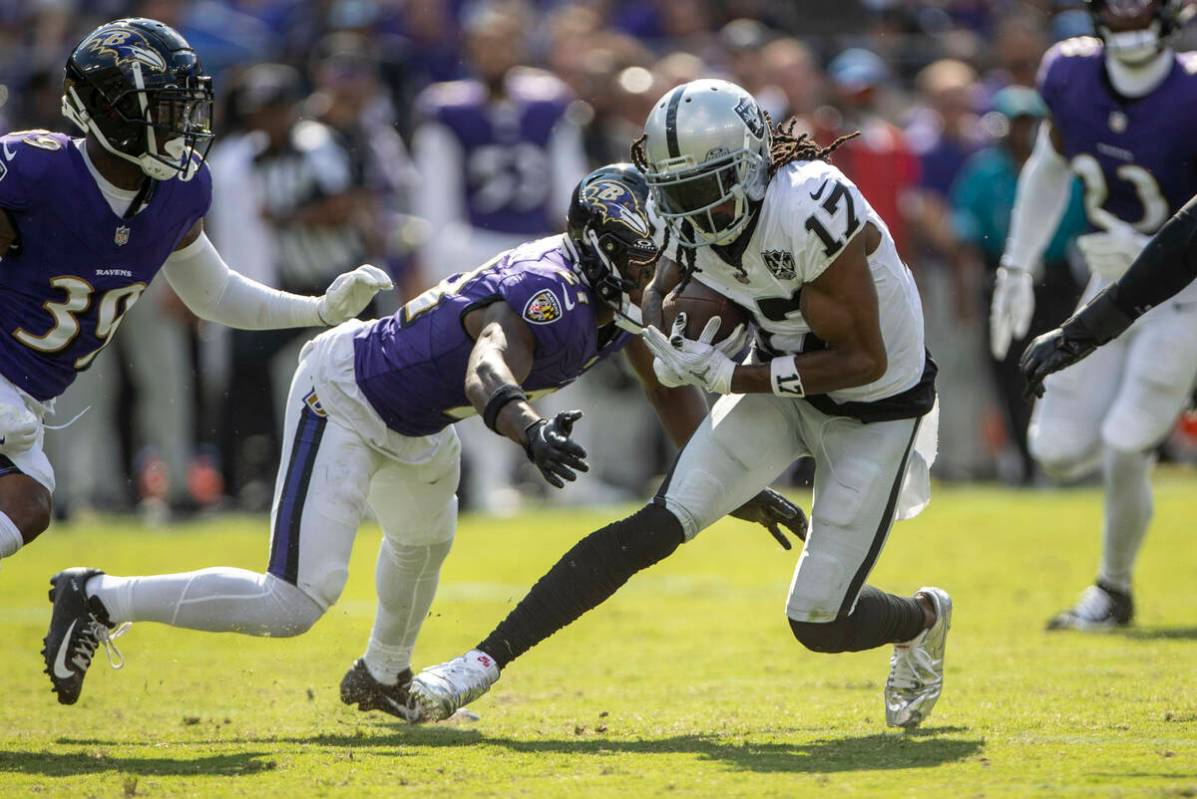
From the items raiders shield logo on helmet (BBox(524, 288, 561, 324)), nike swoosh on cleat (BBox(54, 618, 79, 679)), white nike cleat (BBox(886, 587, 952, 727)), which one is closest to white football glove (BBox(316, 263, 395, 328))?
raiders shield logo on helmet (BBox(524, 288, 561, 324))

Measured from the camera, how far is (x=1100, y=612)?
7027 mm

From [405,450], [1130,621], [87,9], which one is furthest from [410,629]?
[87,9]

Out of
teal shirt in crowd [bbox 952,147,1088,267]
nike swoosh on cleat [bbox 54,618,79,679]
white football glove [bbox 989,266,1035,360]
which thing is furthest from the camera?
teal shirt in crowd [bbox 952,147,1088,267]

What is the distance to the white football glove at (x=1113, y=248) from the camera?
6.93m

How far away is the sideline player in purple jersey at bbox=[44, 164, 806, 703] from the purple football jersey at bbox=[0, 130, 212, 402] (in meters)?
0.58

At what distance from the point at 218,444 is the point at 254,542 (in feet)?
6.50

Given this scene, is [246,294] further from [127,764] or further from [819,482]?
[819,482]

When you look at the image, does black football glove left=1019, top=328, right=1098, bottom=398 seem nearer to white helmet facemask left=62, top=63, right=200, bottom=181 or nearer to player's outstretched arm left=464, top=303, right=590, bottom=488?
player's outstretched arm left=464, top=303, right=590, bottom=488

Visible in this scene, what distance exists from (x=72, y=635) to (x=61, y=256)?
1.07 meters

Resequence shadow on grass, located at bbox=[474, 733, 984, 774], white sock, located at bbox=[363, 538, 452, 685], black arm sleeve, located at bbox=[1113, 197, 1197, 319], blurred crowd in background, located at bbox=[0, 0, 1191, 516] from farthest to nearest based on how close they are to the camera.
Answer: blurred crowd in background, located at bbox=[0, 0, 1191, 516]
white sock, located at bbox=[363, 538, 452, 685]
black arm sleeve, located at bbox=[1113, 197, 1197, 319]
shadow on grass, located at bbox=[474, 733, 984, 774]

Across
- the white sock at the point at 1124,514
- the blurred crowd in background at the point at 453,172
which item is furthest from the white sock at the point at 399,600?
the blurred crowd in background at the point at 453,172

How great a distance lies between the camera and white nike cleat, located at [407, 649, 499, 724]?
4.75 meters

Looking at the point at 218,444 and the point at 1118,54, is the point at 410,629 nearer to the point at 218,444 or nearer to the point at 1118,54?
the point at 1118,54

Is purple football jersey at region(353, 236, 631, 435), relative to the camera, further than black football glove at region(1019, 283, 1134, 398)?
No
